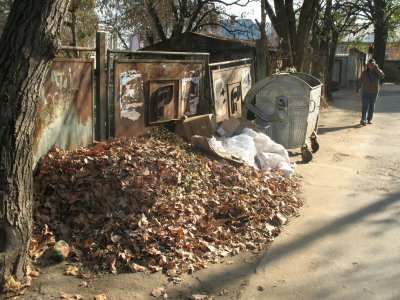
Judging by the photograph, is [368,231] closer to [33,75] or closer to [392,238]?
[392,238]

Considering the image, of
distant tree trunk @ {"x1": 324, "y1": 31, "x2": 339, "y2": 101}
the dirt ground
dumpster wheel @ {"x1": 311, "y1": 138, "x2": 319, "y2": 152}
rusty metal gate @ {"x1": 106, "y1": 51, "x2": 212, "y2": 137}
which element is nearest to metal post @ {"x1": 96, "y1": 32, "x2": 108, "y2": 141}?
rusty metal gate @ {"x1": 106, "y1": 51, "x2": 212, "y2": 137}

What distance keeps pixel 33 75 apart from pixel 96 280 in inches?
66.1

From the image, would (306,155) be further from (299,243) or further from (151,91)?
(299,243)

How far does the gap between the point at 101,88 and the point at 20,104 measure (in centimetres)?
311

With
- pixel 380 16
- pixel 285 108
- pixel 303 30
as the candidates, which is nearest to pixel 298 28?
pixel 303 30

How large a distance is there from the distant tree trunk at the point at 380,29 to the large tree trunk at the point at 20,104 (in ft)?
95.2

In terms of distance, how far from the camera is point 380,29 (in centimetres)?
3061

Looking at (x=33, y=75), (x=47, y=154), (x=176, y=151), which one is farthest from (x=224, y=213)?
(x=33, y=75)

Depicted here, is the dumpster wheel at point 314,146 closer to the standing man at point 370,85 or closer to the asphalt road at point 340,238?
the asphalt road at point 340,238

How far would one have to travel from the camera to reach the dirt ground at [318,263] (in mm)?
3977

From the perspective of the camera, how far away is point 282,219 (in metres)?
5.62

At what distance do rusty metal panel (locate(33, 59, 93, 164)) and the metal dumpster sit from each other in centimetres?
366

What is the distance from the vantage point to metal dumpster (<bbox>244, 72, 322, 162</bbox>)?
8.82 m

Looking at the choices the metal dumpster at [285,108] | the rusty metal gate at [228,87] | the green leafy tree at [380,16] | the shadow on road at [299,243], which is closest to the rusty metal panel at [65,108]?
the shadow on road at [299,243]
